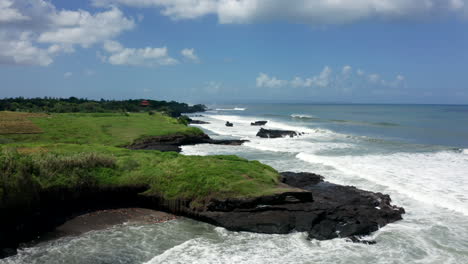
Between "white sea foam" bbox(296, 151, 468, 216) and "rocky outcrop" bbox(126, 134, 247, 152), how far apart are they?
13407mm

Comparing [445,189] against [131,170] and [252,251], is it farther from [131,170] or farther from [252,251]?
[131,170]

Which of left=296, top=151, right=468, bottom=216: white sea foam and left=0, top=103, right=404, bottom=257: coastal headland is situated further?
left=296, top=151, right=468, bottom=216: white sea foam

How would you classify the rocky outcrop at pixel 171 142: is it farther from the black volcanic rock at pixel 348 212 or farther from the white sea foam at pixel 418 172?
the black volcanic rock at pixel 348 212

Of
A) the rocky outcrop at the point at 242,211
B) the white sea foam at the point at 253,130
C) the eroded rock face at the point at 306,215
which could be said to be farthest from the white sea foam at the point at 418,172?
the white sea foam at the point at 253,130

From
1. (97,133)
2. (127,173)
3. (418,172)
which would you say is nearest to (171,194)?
(127,173)

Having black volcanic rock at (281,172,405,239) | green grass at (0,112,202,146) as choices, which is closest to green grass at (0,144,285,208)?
black volcanic rock at (281,172,405,239)

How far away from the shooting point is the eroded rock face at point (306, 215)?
49.6 ft

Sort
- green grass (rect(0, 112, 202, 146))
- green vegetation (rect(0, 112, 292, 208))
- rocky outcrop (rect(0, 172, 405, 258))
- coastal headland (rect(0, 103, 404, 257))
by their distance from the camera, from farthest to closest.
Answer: green grass (rect(0, 112, 202, 146)), green vegetation (rect(0, 112, 292, 208)), coastal headland (rect(0, 103, 404, 257)), rocky outcrop (rect(0, 172, 405, 258))

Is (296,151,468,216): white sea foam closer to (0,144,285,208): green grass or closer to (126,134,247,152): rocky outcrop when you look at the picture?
(0,144,285,208): green grass

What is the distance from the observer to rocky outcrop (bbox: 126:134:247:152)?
38.4m

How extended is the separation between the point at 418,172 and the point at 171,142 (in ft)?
85.5

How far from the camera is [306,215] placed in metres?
15.8

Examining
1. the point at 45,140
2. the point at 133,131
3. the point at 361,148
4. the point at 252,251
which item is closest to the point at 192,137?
the point at 133,131

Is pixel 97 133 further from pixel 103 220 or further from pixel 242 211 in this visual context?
pixel 242 211
